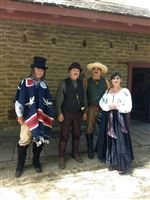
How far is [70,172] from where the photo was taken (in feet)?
13.1

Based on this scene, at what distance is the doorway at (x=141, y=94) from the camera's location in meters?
7.63

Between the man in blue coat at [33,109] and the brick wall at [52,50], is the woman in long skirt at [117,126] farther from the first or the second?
the brick wall at [52,50]

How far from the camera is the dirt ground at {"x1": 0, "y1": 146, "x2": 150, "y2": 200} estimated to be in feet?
10.9

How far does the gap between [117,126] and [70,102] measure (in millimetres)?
861

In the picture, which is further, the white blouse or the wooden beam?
the white blouse

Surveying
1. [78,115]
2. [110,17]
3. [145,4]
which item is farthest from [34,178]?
[145,4]

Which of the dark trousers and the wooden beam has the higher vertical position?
the wooden beam

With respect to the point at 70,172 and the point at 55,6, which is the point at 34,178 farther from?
the point at 55,6

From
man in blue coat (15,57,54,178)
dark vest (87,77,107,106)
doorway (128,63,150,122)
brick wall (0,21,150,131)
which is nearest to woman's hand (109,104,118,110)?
dark vest (87,77,107,106)

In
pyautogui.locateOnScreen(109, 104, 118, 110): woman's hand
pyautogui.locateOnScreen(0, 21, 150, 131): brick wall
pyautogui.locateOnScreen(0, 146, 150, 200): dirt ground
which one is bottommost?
pyautogui.locateOnScreen(0, 146, 150, 200): dirt ground

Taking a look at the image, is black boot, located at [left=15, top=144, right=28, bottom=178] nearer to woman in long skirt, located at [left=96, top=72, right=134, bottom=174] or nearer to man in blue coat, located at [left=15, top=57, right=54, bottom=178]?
man in blue coat, located at [left=15, top=57, right=54, bottom=178]

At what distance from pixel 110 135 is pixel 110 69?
8.21 ft

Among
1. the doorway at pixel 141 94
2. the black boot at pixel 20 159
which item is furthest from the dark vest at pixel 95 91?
the doorway at pixel 141 94

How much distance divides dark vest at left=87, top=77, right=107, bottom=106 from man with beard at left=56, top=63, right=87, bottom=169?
20 centimetres
